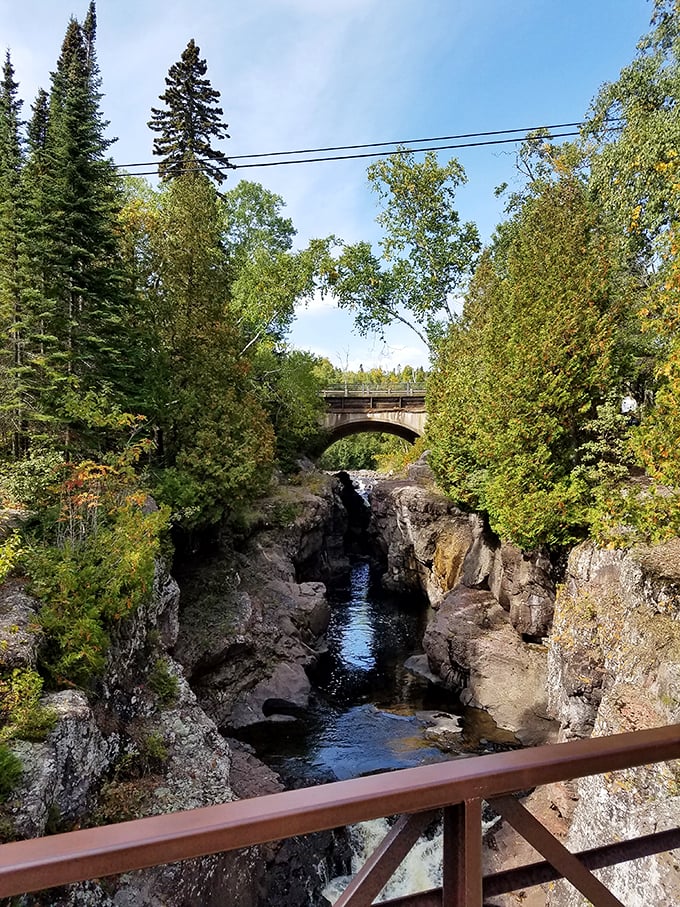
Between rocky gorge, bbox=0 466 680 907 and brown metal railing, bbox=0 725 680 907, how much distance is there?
15.9 ft

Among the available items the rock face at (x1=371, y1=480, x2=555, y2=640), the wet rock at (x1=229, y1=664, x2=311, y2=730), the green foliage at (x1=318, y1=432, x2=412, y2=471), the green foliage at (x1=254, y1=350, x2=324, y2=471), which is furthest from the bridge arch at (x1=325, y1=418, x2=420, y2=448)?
the green foliage at (x1=318, y1=432, x2=412, y2=471)

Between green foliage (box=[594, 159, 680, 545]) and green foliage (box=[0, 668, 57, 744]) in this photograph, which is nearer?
green foliage (box=[0, 668, 57, 744])

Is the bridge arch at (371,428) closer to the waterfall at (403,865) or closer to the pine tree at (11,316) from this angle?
the pine tree at (11,316)

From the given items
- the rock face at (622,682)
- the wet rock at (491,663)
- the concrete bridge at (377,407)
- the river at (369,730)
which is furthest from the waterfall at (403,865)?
the concrete bridge at (377,407)

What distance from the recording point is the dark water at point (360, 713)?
10391mm

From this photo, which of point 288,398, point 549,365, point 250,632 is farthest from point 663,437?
point 288,398

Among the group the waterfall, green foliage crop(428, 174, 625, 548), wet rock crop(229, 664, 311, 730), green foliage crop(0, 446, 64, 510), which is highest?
green foliage crop(428, 174, 625, 548)

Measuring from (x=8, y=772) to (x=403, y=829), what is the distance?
5.14 m

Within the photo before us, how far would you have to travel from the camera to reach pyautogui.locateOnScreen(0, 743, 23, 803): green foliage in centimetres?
494

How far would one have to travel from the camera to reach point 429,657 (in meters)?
14.6

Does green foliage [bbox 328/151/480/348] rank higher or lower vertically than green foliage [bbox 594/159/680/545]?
higher

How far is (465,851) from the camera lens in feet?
4.99

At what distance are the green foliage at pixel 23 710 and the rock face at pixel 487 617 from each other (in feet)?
29.5

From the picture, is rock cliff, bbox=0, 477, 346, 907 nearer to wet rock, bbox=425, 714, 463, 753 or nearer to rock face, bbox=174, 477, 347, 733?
rock face, bbox=174, 477, 347, 733
